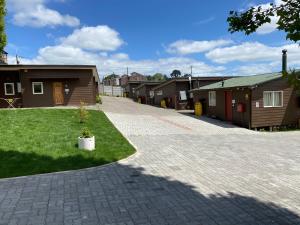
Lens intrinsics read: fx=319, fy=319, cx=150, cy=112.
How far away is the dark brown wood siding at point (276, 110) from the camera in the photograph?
68.7 feet

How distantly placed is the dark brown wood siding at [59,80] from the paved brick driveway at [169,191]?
644 inches

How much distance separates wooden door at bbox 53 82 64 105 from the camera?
27875 millimetres

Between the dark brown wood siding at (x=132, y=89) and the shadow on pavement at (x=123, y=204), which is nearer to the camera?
the shadow on pavement at (x=123, y=204)

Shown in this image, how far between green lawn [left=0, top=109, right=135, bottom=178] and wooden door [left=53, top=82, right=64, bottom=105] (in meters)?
9.78

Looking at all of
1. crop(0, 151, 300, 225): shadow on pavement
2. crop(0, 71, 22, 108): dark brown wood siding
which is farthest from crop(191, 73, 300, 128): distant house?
crop(0, 71, 22, 108): dark brown wood siding

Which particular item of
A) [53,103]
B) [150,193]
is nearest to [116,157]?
[150,193]

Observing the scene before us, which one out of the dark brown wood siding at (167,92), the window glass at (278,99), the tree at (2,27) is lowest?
the window glass at (278,99)

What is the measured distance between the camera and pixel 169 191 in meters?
7.78

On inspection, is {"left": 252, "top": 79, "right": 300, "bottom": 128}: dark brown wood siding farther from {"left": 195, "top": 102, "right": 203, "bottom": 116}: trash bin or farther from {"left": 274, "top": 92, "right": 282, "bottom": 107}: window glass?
{"left": 195, "top": 102, "right": 203, "bottom": 116}: trash bin

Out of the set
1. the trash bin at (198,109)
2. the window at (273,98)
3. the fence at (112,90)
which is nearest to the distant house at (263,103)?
the window at (273,98)

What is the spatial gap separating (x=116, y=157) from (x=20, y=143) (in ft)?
13.0

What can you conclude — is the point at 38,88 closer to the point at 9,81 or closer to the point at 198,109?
the point at 9,81

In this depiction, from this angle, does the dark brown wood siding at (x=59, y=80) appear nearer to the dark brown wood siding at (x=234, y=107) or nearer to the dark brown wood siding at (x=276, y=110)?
the dark brown wood siding at (x=234, y=107)

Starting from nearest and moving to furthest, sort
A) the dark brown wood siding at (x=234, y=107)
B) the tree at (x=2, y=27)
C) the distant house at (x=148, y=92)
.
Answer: the dark brown wood siding at (x=234, y=107)
the tree at (x=2, y=27)
the distant house at (x=148, y=92)
